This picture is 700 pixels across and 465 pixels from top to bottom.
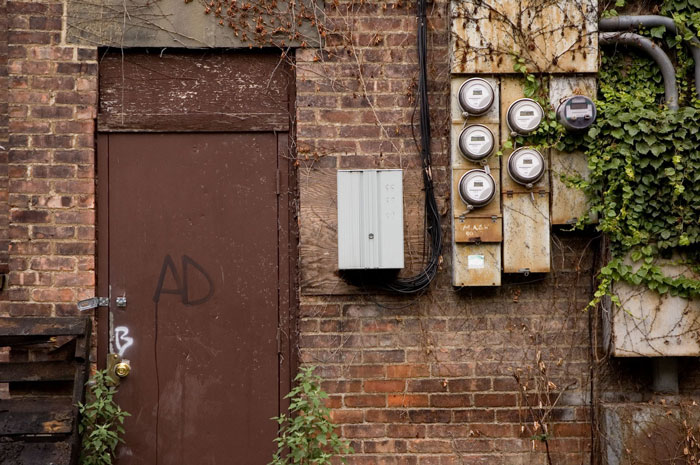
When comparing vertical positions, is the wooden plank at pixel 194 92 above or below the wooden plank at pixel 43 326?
above

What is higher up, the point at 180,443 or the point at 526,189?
the point at 526,189

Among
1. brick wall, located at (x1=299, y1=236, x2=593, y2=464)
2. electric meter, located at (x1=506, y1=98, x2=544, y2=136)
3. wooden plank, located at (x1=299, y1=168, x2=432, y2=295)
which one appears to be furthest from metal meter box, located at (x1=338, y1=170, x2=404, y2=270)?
electric meter, located at (x1=506, y1=98, x2=544, y2=136)

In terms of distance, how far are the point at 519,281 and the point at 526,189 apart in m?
0.59

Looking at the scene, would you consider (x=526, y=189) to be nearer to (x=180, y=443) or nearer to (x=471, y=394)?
(x=471, y=394)

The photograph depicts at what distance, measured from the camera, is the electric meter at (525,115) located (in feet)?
12.9

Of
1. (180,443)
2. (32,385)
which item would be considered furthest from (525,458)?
(32,385)

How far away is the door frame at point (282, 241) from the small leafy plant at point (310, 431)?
192mm

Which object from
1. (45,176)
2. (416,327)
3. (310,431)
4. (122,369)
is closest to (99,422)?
(122,369)

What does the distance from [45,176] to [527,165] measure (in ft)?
9.80

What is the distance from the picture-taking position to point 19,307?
397 centimetres

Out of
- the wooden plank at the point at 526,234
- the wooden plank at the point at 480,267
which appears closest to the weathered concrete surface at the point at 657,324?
the wooden plank at the point at 526,234

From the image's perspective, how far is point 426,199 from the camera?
4.07 metres

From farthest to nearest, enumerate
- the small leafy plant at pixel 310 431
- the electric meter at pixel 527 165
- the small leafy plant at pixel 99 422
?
the electric meter at pixel 527 165 < the small leafy plant at pixel 99 422 < the small leafy plant at pixel 310 431

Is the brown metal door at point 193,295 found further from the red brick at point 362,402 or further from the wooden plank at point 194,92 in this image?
the red brick at point 362,402
